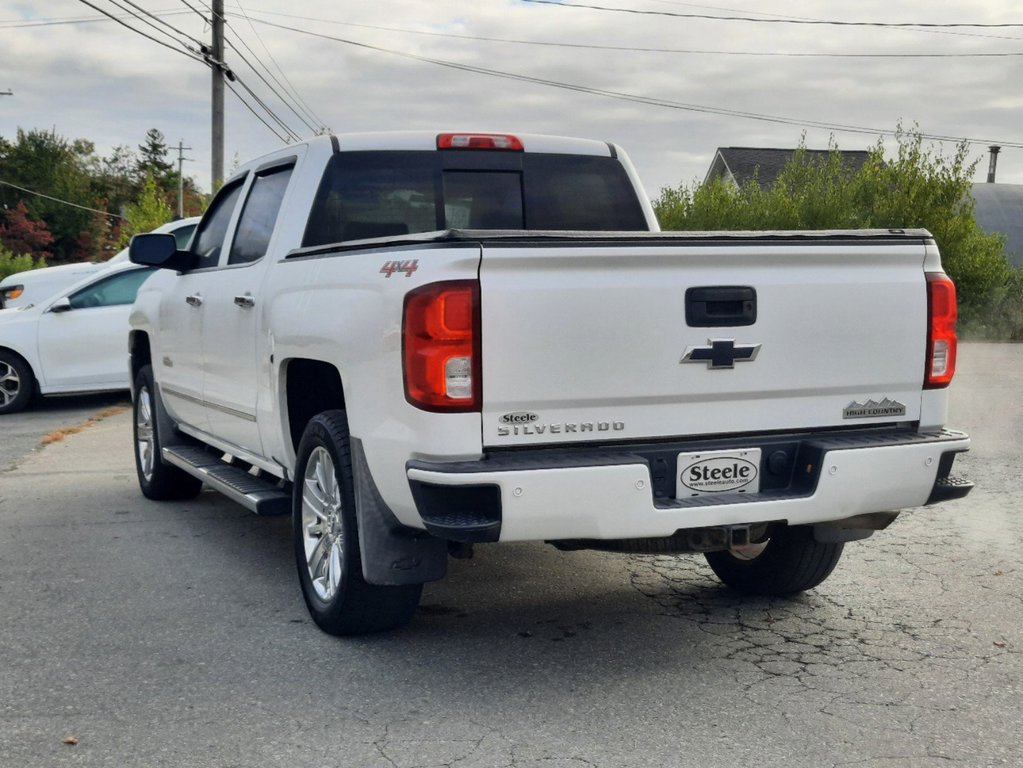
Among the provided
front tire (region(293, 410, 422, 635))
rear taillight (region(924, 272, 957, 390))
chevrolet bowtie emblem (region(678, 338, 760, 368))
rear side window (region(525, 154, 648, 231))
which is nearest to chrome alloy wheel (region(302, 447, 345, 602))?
front tire (region(293, 410, 422, 635))

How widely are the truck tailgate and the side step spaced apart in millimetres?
1836

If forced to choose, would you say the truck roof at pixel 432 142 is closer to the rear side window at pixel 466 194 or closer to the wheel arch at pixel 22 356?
the rear side window at pixel 466 194

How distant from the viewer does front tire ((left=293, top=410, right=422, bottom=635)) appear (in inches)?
184

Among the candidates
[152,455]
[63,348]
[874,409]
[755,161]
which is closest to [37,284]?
[63,348]

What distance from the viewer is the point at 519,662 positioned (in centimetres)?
466

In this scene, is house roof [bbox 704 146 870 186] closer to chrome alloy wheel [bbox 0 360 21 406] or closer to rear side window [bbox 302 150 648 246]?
chrome alloy wheel [bbox 0 360 21 406]

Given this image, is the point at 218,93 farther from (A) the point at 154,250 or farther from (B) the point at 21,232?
(B) the point at 21,232

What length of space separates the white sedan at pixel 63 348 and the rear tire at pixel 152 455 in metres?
5.65

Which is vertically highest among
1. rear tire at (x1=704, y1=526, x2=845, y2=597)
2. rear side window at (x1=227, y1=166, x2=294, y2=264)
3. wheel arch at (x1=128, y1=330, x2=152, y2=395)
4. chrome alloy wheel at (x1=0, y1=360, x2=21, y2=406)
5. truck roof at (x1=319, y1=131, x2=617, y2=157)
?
truck roof at (x1=319, y1=131, x2=617, y2=157)

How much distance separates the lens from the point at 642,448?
4238 millimetres

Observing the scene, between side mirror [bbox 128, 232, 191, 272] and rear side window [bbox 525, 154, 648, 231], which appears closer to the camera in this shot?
rear side window [bbox 525, 154, 648, 231]

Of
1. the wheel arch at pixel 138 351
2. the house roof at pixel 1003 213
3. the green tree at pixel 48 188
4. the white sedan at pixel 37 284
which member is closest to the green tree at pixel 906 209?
the house roof at pixel 1003 213

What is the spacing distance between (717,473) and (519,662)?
1.07 metres

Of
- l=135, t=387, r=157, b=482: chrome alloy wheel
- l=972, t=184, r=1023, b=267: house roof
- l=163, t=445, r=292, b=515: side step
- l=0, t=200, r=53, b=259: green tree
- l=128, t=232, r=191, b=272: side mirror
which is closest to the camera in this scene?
l=163, t=445, r=292, b=515: side step
